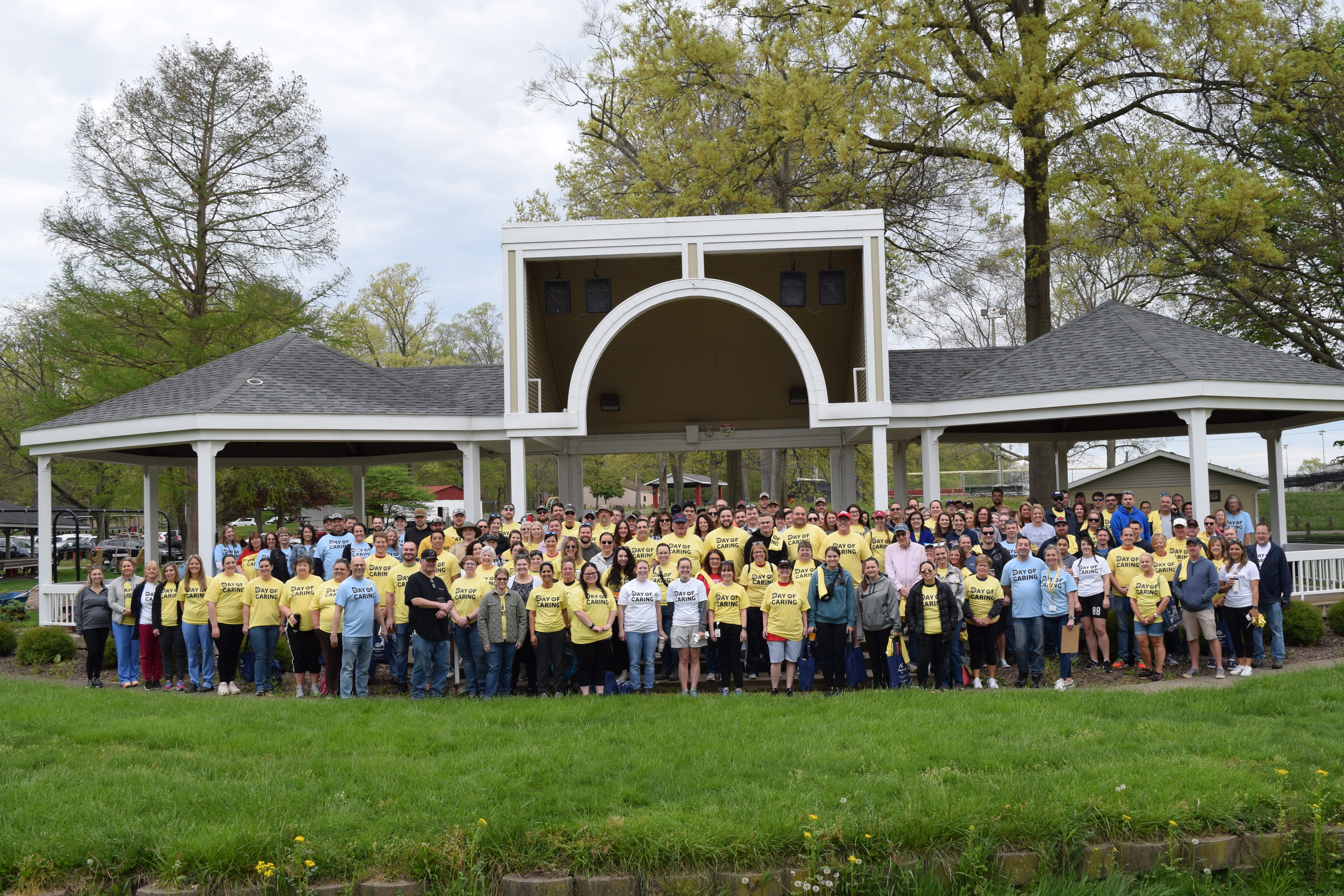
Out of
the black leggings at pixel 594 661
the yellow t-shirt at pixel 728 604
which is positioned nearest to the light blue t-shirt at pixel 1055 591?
the yellow t-shirt at pixel 728 604

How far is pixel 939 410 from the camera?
14.8 meters

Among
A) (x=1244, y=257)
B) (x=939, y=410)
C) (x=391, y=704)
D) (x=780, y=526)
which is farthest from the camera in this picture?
(x=1244, y=257)

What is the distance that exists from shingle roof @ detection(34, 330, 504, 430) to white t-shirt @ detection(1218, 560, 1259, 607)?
10.2 meters

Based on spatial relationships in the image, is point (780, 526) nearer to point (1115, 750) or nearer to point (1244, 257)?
point (1115, 750)

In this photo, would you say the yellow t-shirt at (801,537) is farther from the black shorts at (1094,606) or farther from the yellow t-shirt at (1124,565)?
the yellow t-shirt at (1124,565)

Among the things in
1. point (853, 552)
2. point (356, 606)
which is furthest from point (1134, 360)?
point (356, 606)

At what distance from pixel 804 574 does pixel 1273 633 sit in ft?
17.0

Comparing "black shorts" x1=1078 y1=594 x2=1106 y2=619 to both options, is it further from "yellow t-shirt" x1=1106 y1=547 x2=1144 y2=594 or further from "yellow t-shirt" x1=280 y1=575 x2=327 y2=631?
"yellow t-shirt" x1=280 y1=575 x2=327 y2=631

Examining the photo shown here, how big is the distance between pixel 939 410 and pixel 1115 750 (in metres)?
8.63

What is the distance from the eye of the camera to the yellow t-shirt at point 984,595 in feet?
30.7

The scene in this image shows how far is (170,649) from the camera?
10453mm

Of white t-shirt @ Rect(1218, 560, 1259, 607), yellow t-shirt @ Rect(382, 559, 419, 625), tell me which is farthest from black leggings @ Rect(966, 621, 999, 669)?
yellow t-shirt @ Rect(382, 559, 419, 625)

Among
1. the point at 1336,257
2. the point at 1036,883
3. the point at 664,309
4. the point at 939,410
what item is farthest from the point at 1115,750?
the point at 1336,257

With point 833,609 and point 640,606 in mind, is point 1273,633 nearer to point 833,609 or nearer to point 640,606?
point 833,609
